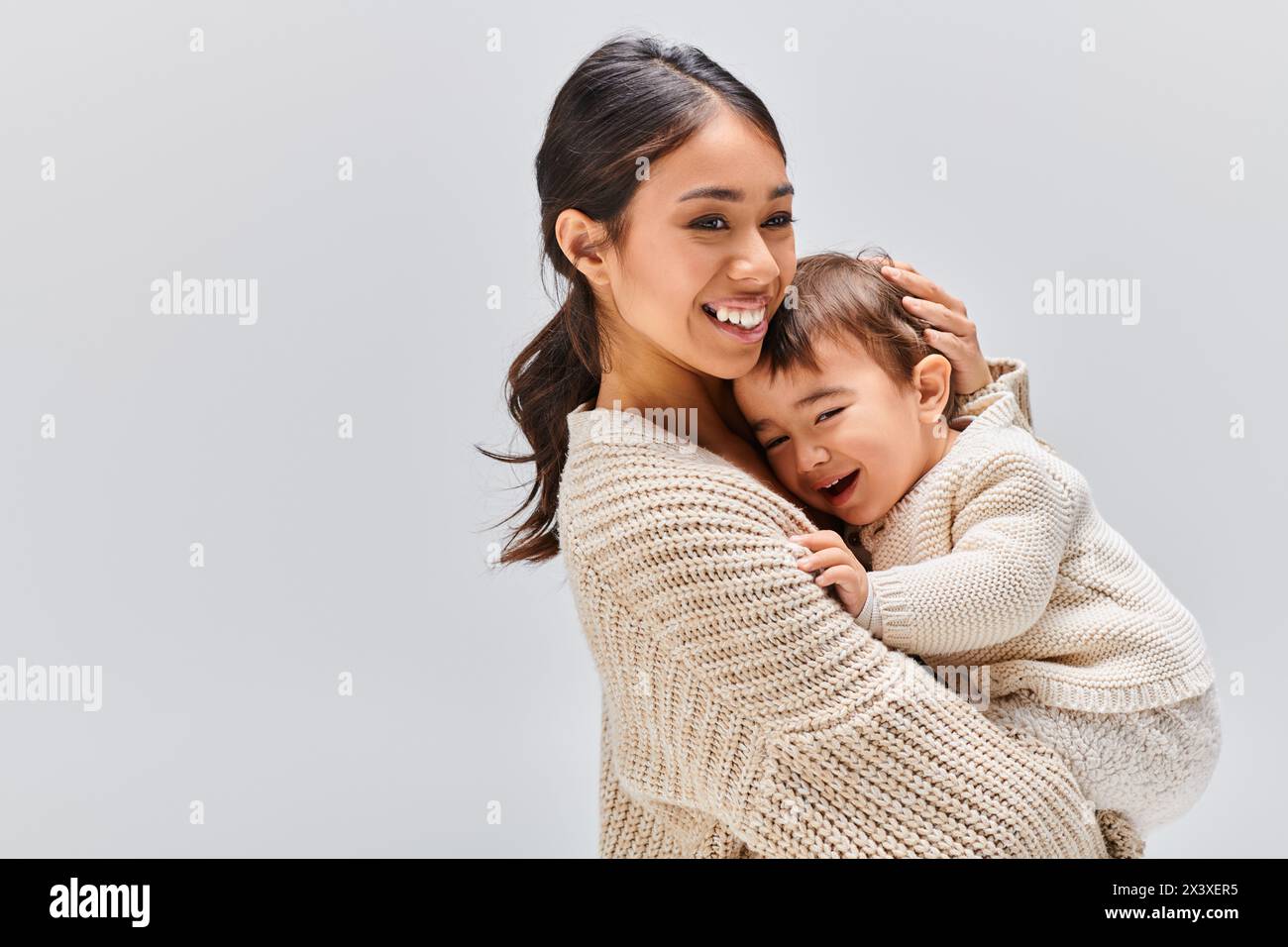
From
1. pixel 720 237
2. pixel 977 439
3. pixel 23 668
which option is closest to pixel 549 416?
pixel 720 237

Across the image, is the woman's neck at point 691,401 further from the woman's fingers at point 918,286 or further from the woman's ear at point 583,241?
the woman's fingers at point 918,286

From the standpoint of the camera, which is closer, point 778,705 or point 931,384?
point 778,705

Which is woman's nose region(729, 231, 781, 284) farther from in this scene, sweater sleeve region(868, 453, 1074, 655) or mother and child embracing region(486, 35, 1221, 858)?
sweater sleeve region(868, 453, 1074, 655)

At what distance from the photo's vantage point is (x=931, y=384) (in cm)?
260

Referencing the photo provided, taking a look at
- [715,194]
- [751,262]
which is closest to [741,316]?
[751,262]

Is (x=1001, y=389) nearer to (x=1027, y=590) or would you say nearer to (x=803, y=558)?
(x=1027, y=590)

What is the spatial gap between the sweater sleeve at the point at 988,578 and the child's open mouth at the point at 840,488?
0.75 ft

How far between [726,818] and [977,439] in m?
0.78

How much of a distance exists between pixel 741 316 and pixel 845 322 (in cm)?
21

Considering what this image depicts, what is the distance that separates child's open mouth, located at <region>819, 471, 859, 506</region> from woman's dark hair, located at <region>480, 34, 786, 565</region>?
0.46 meters

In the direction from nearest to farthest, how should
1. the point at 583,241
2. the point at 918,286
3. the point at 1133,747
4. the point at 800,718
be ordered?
the point at 800,718 < the point at 1133,747 < the point at 583,241 < the point at 918,286

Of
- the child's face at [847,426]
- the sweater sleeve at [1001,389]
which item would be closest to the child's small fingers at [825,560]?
the child's face at [847,426]

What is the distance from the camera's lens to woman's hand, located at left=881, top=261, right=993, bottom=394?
2.64 meters

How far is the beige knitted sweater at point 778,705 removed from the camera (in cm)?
217
